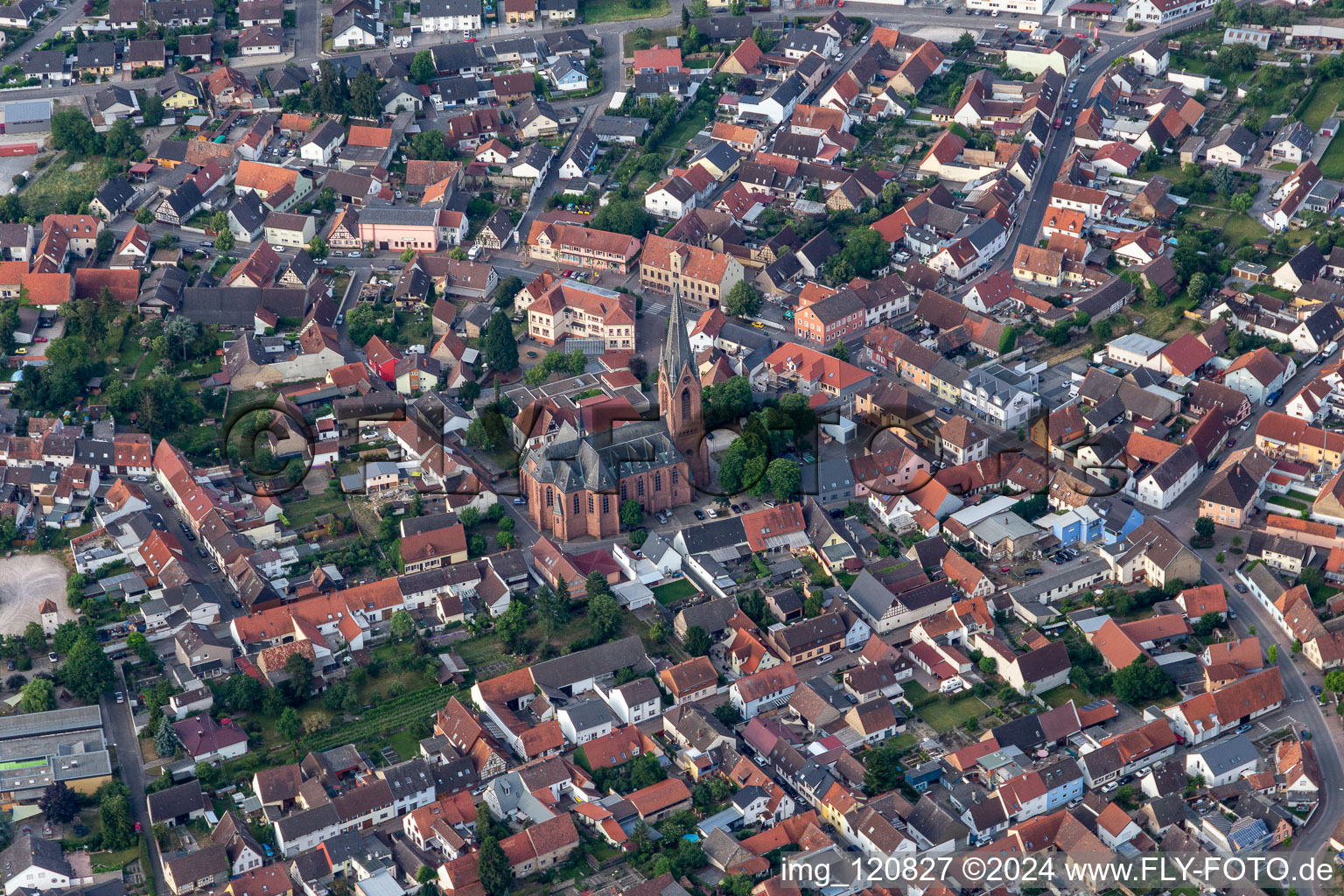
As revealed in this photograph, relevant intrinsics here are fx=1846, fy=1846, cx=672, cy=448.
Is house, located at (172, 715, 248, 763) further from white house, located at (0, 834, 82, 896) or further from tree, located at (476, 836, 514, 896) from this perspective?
tree, located at (476, 836, 514, 896)

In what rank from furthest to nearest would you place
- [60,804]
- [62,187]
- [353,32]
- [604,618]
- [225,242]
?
[353,32], [62,187], [225,242], [604,618], [60,804]

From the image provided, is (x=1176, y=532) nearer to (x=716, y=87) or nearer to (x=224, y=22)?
(x=716, y=87)

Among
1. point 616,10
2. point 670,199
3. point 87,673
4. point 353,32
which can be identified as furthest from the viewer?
point 616,10

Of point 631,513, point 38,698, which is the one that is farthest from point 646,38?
point 38,698

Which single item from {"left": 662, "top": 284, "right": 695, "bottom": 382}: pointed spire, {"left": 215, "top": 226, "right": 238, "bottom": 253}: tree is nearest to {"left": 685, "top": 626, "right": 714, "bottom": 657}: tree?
{"left": 662, "top": 284, "right": 695, "bottom": 382}: pointed spire

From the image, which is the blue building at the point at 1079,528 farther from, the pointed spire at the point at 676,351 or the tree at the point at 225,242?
the tree at the point at 225,242

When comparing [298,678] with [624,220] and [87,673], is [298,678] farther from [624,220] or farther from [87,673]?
[624,220]

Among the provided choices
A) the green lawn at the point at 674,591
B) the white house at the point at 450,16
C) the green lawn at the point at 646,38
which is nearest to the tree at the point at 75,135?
the white house at the point at 450,16
